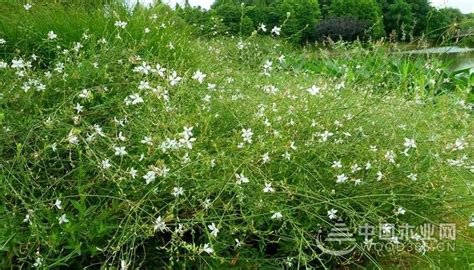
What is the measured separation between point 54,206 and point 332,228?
1.33m

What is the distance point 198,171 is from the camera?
267 cm

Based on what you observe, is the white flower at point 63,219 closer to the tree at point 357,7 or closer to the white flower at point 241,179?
the white flower at point 241,179

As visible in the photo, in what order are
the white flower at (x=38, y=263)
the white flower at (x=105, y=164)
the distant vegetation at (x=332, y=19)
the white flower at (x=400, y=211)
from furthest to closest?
1. the distant vegetation at (x=332, y=19)
2. the white flower at (x=400, y=211)
3. the white flower at (x=105, y=164)
4. the white flower at (x=38, y=263)

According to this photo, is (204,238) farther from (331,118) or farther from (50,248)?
(331,118)

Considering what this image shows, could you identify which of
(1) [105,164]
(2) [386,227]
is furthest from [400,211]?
(1) [105,164]

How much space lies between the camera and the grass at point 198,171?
7.95 feet

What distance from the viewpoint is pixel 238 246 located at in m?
2.63

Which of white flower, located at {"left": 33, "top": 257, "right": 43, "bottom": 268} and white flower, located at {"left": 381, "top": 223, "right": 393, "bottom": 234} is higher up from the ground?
→ white flower, located at {"left": 33, "top": 257, "right": 43, "bottom": 268}

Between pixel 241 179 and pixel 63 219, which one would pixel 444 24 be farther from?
pixel 63 219

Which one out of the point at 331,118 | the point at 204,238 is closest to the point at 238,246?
the point at 204,238

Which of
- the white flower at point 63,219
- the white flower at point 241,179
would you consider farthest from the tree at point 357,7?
the white flower at point 63,219

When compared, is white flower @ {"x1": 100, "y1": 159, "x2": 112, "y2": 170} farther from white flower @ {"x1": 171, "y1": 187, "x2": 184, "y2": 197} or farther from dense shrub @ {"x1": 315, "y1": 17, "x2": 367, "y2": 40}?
dense shrub @ {"x1": 315, "y1": 17, "x2": 367, "y2": 40}

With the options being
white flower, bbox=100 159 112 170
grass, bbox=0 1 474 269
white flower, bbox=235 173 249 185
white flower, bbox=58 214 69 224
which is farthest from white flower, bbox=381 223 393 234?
white flower, bbox=58 214 69 224

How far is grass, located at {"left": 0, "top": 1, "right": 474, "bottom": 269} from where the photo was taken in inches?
95.4
